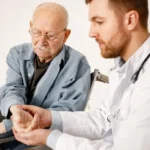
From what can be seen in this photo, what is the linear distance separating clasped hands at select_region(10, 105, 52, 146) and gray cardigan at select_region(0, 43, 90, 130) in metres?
0.11

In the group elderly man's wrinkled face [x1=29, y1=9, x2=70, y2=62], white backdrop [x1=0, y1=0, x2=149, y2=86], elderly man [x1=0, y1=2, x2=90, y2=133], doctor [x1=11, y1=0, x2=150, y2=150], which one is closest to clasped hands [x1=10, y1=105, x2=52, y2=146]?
doctor [x1=11, y1=0, x2=150, y2=150]

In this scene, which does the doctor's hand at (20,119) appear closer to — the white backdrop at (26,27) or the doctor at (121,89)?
the doctor at (121,89)

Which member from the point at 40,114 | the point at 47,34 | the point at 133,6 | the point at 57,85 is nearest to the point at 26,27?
the point at 47,34

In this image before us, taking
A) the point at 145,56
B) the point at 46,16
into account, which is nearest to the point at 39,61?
the point at 46,16

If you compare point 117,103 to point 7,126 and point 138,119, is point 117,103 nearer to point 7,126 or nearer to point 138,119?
point 138,119

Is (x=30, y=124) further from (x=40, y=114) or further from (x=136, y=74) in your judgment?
(x=136, y=74)

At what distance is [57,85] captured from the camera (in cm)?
139

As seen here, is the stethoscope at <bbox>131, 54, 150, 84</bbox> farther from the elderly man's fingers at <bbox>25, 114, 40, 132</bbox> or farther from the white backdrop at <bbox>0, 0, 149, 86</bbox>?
the white backdrop at <bbox>0, 0, 149, 86</bbox>

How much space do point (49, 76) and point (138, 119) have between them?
63cm

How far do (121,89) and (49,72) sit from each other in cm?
46

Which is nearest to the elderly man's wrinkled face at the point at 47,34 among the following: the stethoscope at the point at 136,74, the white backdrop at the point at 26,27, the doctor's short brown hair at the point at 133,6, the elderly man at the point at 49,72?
the elderly man at the point at 49,72

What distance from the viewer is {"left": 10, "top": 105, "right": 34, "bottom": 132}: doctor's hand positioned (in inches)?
45.3

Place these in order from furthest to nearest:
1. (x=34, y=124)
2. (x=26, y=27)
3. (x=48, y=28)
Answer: (x=26, y=27), (x=48, y=28), (x=34, y=124)

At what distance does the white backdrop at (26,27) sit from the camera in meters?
2.20
